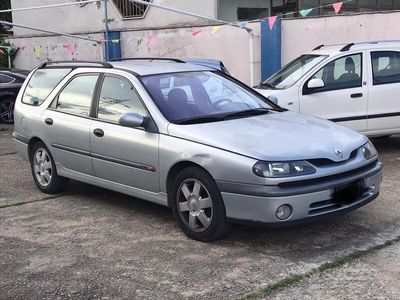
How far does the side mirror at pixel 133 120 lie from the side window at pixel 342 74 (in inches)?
147

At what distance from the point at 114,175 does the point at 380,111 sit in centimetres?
433

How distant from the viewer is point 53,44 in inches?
722

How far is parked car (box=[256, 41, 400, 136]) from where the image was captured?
26.4 ft

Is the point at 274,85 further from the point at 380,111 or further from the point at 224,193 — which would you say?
the point at 224,193

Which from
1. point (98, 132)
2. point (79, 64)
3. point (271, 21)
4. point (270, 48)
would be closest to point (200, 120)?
point (98, 132)

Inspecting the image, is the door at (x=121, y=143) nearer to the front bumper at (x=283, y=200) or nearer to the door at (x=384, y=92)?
the front bumper at (x=283, y=200)

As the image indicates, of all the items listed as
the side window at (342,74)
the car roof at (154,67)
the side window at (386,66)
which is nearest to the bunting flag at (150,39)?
the side window at (342,74)

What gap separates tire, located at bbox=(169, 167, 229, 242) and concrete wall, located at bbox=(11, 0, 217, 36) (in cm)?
1075

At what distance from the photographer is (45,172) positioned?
668 centimetres

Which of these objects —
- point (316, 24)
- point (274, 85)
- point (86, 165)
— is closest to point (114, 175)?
point (86, 165)

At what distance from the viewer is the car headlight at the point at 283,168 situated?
4.37 meters

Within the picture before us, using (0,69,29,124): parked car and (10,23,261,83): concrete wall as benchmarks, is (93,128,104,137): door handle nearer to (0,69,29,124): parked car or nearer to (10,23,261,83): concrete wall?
(10,23,261,83): concrete wall

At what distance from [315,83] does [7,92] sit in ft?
28.9

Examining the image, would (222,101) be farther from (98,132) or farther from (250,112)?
(98,132)
